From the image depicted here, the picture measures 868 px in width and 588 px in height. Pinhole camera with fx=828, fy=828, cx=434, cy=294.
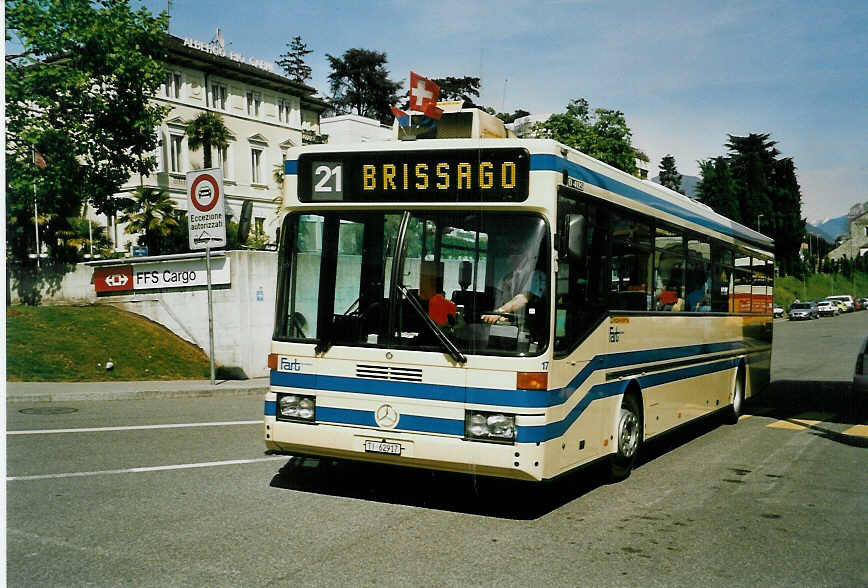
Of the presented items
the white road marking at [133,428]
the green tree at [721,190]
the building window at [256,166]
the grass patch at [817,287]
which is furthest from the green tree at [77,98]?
the green tree at [721,190]

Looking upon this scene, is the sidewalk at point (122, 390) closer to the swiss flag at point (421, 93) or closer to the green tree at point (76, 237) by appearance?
the swiss flag at point (421, 93)

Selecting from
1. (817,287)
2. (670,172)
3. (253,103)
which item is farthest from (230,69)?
(670,172)

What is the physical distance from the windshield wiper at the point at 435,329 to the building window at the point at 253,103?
57281mm

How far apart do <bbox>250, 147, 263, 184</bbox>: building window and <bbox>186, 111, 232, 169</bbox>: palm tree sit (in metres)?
4.08

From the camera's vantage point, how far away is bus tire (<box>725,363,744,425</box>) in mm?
13898

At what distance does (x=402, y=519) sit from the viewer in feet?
23.0

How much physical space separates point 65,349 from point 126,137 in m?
15.5

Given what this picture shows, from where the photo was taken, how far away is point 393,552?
6.01 meters

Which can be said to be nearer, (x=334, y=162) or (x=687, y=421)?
(x=334, y=162)

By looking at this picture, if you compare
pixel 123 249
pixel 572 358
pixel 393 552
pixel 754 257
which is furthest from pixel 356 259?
pixel 123 249

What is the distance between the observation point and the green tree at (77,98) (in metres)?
26.9

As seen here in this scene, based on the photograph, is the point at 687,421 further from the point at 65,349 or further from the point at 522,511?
the point at 65,349

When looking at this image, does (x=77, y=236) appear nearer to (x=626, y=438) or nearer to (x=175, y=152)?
(x=175, y=152)

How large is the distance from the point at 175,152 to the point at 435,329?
53.4 m
